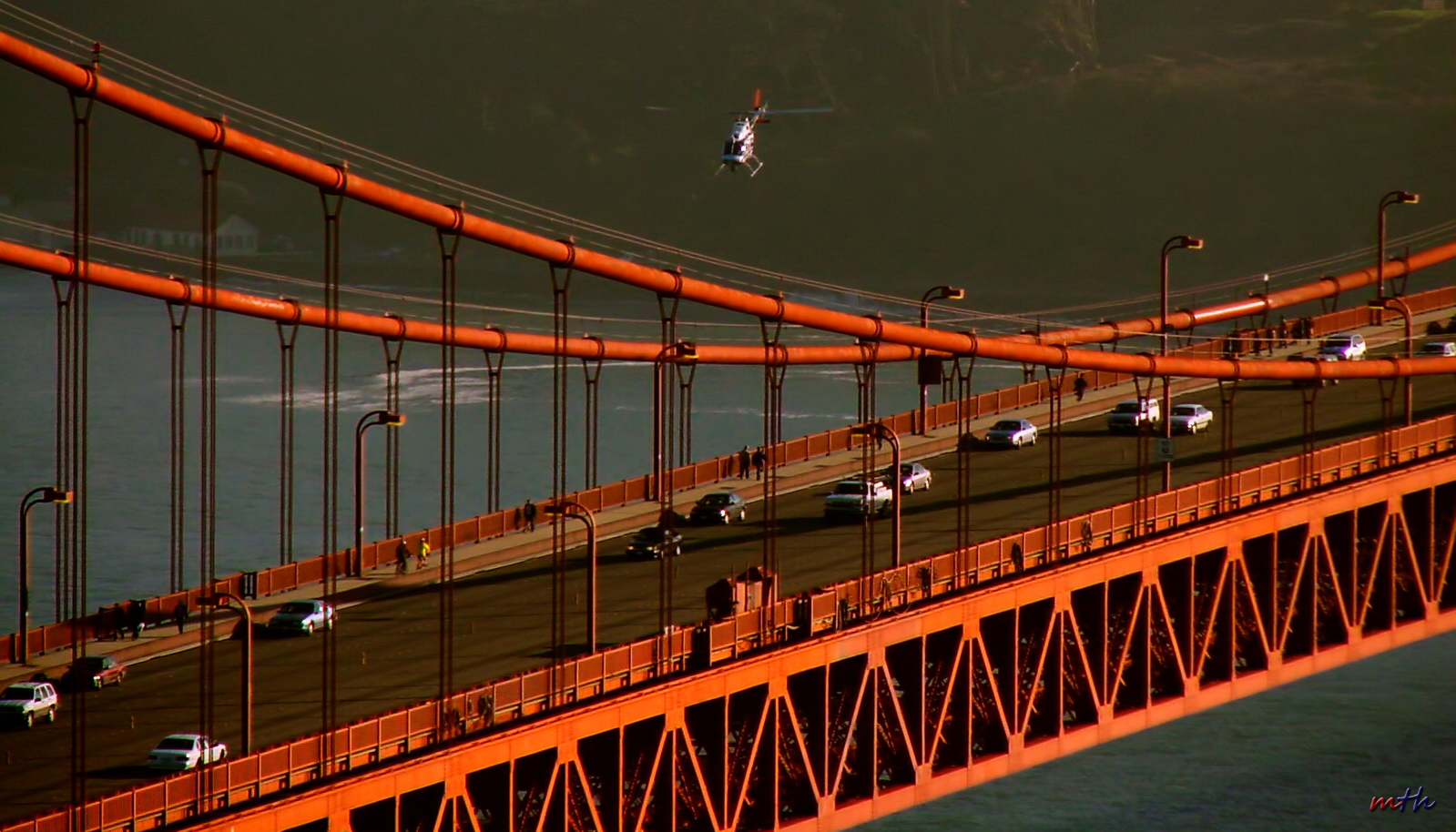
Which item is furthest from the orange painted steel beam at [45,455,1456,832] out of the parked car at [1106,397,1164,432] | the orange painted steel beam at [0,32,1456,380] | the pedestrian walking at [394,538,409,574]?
the pedestrian walking at [394,538,409,574]

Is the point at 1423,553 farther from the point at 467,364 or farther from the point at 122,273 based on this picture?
→ the point at 467,364

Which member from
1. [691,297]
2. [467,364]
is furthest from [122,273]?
[467,364]

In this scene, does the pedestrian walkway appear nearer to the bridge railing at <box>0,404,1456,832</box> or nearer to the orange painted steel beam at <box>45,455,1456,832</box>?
the bridge railing at <box>0,404,1456,832</box>

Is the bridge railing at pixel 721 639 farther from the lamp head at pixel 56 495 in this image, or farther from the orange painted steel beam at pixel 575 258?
the lamp head at pixel 56 495

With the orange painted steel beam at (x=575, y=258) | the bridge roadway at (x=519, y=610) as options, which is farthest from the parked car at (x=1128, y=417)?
the orange painted steel beam at (x=575, y=258)

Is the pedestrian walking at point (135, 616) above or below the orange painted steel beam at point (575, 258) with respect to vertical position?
below

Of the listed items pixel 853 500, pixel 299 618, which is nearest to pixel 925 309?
pixel 853 500

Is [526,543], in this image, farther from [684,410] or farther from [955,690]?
[684,410]
